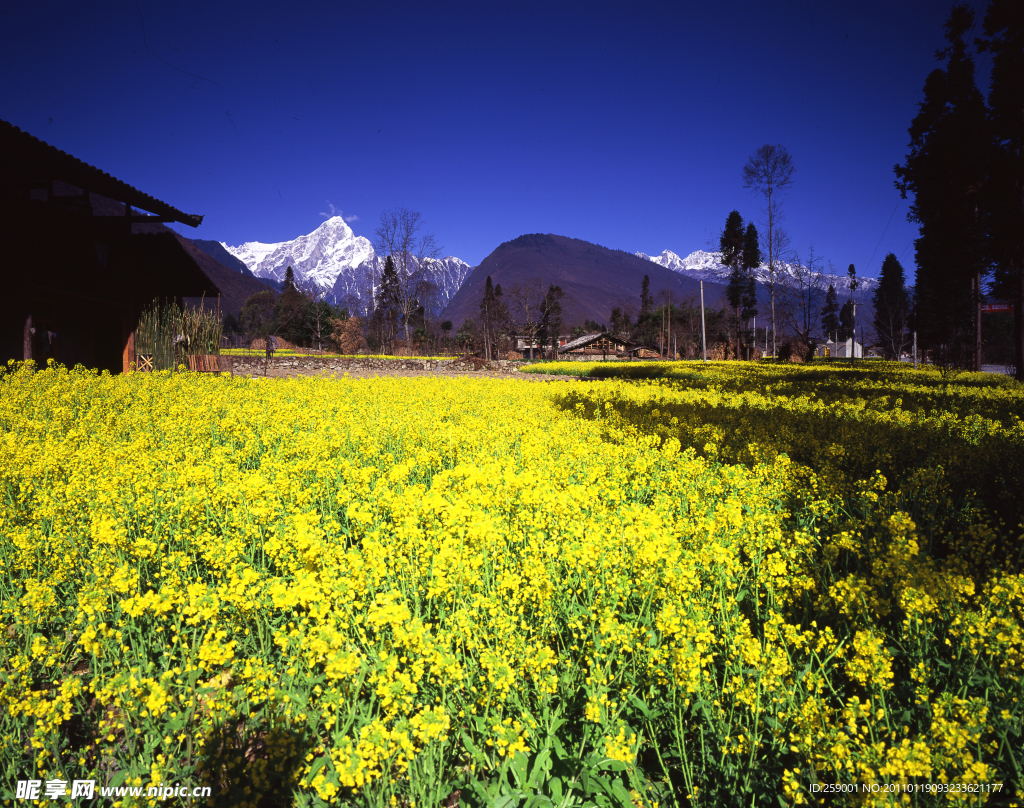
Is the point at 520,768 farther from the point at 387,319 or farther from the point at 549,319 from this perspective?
the point at 387,319

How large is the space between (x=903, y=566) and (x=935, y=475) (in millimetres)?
2016

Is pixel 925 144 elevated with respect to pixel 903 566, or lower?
elevated

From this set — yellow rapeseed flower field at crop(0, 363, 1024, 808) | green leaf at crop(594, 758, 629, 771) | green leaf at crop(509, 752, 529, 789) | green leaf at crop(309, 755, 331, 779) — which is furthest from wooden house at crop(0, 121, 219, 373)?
green leaf at crop(594, 758, 629, 771)

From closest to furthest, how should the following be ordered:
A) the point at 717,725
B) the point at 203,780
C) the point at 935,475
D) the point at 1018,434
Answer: the point at 203,780 → the point at 717,725 → the point at 935,475 → the point at 1018,434

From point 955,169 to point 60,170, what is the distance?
100 feet

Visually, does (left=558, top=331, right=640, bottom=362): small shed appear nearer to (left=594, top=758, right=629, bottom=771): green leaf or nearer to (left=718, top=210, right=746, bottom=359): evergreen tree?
(left=718, top=210, right=746, bottom=359): evergreen tree

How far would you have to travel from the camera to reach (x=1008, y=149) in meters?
15.6

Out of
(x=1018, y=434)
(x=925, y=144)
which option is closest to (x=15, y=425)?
(x=1018, y=434)

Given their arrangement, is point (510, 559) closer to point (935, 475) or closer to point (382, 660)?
point (382, 660)

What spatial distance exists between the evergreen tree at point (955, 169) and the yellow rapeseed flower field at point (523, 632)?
19.1 metres

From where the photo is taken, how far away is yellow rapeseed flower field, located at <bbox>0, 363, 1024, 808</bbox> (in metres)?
1.63

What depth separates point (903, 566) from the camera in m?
2.11

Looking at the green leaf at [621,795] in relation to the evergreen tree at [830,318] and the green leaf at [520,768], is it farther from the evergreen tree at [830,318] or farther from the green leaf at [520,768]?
the evergreen tree at [830,318]

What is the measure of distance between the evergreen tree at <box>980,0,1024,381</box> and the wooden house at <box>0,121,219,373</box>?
86.9 ft
